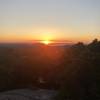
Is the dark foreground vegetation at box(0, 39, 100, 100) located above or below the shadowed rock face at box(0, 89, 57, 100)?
above

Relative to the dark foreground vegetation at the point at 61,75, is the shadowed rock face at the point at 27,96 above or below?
below

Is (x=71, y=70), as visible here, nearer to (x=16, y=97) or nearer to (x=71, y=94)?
(x=71, y=94)

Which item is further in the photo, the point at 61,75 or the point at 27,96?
the point at 61,75

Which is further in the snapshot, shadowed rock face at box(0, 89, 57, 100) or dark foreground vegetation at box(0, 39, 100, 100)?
dark foreground vegetation at box(0, 39, 100, 100)

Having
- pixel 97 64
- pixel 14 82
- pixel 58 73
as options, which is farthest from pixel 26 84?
pixel 97 64

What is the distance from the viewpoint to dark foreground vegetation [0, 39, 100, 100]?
2109 cm

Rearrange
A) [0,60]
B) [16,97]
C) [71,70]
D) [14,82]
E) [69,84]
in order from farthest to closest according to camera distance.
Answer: [0,60], [14,82], [71,70], [69,84], [16,97]

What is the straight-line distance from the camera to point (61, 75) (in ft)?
84.0

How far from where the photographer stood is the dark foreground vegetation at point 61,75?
Answer: 69.2ft

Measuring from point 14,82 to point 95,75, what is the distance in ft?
28.6

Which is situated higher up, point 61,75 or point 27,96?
point 61,75

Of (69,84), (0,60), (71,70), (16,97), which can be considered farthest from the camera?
(0,60)

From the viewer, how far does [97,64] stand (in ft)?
79.9

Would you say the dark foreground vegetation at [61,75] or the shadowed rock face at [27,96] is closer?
the shadowed rock face at [27,96]
